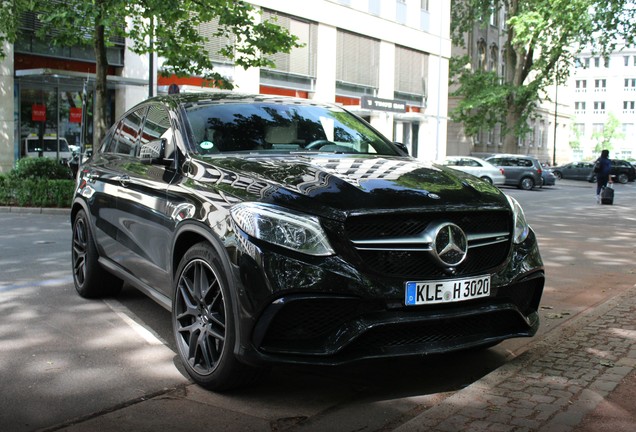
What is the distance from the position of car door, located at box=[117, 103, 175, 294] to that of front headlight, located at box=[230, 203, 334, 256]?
0.97 m

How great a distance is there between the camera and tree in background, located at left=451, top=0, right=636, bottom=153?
37.7 metres

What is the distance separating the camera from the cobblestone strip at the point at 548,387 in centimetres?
357

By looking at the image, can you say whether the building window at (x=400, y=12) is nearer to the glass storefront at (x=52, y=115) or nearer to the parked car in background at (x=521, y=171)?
the parked car in background at (x=521, y=171)

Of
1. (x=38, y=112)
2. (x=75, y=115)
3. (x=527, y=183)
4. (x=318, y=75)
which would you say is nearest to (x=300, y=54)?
(x=318, y=75)

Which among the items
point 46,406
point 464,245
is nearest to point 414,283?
point 464,245

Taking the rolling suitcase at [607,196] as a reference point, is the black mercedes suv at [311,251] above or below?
above

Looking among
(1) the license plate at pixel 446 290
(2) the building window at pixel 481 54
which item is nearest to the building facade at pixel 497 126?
(2) the building window at pixel 481 54

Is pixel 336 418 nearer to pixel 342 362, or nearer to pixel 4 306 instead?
pixel 342 362

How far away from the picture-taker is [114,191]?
5.86 meters

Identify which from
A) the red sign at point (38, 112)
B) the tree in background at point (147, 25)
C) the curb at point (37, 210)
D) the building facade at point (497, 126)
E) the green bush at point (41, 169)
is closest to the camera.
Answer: the tree in background at point (147, 25)

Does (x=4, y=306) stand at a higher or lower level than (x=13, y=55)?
lower

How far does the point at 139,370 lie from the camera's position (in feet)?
15.2

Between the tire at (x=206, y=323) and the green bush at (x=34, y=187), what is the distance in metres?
12.0

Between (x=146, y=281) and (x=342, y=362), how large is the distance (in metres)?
2.07
